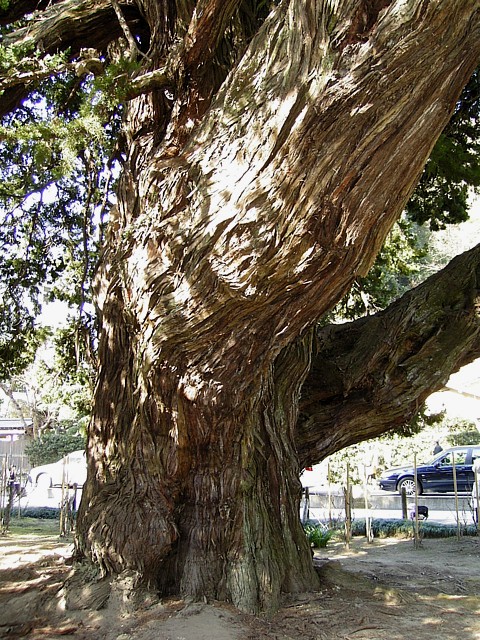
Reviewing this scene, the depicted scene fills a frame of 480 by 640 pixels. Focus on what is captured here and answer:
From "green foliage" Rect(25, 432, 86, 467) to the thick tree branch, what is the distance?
24.4 meters

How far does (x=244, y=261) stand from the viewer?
4387 millimetres

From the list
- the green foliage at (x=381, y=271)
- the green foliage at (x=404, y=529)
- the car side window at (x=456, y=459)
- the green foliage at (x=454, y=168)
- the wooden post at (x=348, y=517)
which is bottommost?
the green foliage at (x=404, y=529)

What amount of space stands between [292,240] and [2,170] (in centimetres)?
581

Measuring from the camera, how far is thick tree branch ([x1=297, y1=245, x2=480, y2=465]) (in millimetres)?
6668

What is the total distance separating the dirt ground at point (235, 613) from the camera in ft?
16.0

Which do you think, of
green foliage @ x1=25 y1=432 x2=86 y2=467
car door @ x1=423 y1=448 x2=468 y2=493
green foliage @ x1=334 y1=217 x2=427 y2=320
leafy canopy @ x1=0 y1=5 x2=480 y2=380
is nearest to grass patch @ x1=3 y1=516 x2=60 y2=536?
leafy canopy @ x1=0 y1=5 x2=480 y2=380

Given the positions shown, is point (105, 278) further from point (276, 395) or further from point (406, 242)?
point (406, 242)

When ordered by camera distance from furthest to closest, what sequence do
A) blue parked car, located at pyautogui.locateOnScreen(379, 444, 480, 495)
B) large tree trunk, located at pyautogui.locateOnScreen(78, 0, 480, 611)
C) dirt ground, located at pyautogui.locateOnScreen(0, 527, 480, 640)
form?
1. blue parked car, located at pyautogui.locateOnScreen(379, 444, 480, 495)
2. dirt ground, located at pyautogui.locateOnScreen(0, 527, 480, 640)
3. large tree trunk, located at pyautogui.locateOnScreen(78, 0, 480, 611)

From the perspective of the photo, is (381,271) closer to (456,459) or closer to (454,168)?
(454,168)

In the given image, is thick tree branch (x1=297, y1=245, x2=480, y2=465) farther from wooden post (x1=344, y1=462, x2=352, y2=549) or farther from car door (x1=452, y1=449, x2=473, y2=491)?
A: car door (x1=452, y1=449, x2=473, y2=491)

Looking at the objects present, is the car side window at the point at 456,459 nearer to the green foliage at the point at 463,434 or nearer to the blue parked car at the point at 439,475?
the blue parked car at the point at 439,475

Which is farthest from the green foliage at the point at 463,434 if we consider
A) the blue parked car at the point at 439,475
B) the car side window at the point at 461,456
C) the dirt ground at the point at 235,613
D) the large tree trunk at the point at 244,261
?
the large tree trunk at the point at 244,261

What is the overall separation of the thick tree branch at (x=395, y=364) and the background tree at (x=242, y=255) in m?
0.02

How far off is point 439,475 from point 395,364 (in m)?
10.2
